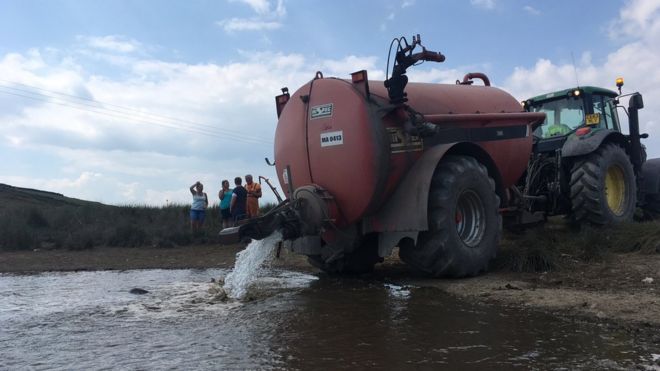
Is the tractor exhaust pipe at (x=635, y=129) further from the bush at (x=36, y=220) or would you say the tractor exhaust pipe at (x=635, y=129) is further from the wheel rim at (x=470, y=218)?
the bush at (x=36, y=220)

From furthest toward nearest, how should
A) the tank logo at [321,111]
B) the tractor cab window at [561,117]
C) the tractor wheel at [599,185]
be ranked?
1. the tractor cab window at [561,117]
2. the tractor wheel at [599,185]
3. the tank logo at [321,111]

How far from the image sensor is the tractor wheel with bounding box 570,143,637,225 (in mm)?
8531

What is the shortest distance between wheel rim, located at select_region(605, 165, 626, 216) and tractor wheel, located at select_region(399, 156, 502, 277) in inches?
129

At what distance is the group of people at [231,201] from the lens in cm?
1209

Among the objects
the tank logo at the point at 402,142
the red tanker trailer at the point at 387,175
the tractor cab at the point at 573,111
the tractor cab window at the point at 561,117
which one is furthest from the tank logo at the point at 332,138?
the tractor cab window at the point at 561,117

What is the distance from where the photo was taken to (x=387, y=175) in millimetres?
6383

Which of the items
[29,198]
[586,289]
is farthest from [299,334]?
[29,198]

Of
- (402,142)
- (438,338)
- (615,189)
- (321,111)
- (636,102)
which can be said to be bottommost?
(438,338)

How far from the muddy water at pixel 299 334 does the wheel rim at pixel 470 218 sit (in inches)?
45.8

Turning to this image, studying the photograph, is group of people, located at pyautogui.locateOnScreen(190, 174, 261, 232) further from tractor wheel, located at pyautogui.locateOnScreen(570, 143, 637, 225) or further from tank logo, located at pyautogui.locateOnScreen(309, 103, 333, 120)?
tractor wheel, located at pyautogui.locateOnScreen(570, 143, 637, 225)

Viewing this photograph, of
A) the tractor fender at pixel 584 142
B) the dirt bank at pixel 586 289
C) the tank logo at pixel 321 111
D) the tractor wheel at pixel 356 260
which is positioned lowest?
the dirt bank at pixel 586 289

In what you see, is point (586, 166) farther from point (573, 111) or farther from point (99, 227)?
point (99, 227)

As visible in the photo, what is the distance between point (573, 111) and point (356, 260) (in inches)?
196

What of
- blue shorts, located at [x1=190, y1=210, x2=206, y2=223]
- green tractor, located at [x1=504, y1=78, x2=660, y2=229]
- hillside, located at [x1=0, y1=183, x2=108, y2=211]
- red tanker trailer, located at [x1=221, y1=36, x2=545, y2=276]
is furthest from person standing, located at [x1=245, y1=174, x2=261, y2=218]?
hillside, located at [x1=0, y1=183, x2=108, y2=211]
